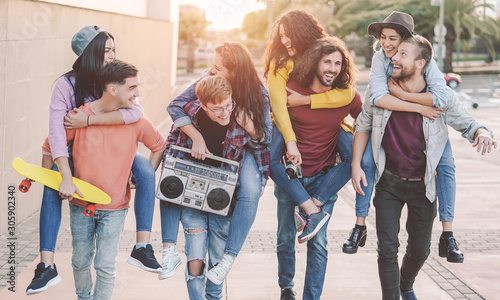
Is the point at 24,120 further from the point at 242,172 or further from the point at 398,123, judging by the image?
the point at 398,123

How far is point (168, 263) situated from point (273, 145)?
3.20 feet

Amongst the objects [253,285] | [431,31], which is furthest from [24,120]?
[431,31]

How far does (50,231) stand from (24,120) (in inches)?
156

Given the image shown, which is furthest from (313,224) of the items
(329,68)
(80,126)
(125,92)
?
(80,126)

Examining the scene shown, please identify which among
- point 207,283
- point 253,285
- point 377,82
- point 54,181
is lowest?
point 253,285

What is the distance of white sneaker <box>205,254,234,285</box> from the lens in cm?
375

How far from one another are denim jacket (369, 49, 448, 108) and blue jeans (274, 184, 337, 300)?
0.71m

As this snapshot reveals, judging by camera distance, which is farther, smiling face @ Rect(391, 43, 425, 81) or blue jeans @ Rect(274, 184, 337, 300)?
blue jeans @ Rect(274, 184, 337, 300)

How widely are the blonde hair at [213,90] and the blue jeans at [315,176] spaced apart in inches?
23.8

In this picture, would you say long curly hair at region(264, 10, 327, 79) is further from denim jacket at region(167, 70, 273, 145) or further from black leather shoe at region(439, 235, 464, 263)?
black leather shoe at region(439, 235, 464, 263)

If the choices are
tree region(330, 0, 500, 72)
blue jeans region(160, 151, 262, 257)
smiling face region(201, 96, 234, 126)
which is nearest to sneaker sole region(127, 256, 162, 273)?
blue jeans region(160, 151, 262, 257)

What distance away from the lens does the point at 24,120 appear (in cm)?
723

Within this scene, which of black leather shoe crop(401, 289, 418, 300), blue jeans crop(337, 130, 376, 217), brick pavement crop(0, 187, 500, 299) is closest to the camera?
blue jeans crop(337, 130, 376, 217)

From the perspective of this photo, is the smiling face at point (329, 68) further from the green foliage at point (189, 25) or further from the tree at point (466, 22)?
the green foliage at point (189, 25)
